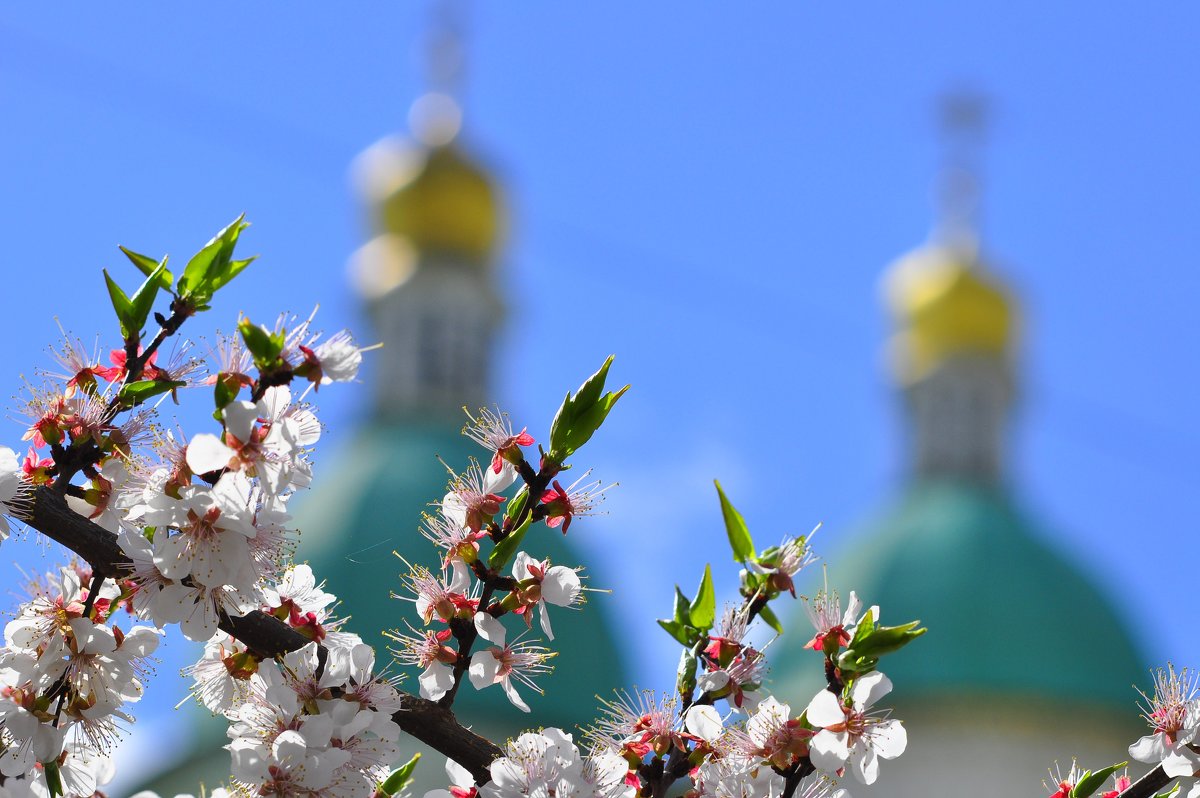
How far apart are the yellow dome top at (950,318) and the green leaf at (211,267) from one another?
2723cm

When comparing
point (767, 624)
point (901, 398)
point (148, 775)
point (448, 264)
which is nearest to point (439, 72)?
point (448, 264)

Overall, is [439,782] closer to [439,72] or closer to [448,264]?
[448,264]

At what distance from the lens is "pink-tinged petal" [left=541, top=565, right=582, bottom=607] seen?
2914 mm

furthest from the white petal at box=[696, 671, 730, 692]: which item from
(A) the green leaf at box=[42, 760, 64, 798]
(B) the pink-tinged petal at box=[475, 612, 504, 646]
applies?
(A) the green leaf at box=[42, 760, 64, 798]

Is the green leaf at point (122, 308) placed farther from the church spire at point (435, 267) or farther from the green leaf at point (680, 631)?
the church spire at point (435, 267)

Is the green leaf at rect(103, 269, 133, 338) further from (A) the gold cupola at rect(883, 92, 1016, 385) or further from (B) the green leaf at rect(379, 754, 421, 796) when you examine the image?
(A) the gold cupola at rect(883, 92, 1016, 385)

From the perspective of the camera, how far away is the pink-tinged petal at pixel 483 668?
299cm

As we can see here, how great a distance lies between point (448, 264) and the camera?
28250mm

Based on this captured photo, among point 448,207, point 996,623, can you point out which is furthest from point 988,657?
point 448,207

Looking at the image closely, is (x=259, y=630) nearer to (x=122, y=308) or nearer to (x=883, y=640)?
(x=122, y=308)

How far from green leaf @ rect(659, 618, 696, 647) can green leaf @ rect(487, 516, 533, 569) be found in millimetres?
289

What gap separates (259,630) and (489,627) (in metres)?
0.31

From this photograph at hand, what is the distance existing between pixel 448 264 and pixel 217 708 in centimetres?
2540

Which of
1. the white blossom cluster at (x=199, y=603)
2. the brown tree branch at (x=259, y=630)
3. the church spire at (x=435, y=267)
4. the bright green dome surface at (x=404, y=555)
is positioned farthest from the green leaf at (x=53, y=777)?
the church spire at (x=435, y=267)
